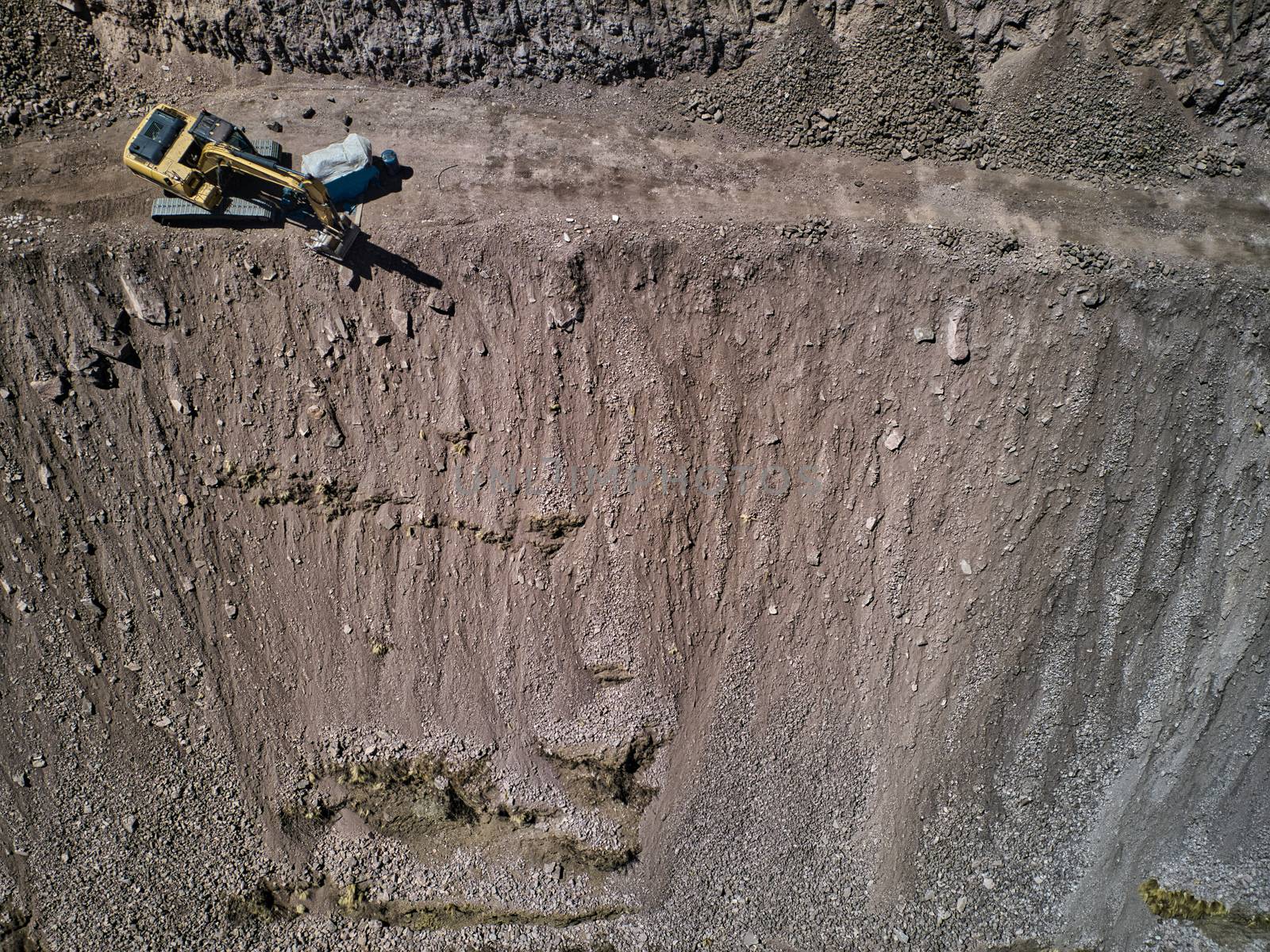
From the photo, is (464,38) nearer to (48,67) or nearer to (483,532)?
(48,67)

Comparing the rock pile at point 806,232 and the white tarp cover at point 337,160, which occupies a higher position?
the white tarp cover at point 337,160

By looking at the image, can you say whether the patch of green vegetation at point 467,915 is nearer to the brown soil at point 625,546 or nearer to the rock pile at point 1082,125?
the brown soil at point 625,546

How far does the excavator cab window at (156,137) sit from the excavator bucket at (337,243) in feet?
7.81

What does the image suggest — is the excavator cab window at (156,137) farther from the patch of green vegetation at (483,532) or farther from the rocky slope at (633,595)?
the patch of green vegetation at (483,532)

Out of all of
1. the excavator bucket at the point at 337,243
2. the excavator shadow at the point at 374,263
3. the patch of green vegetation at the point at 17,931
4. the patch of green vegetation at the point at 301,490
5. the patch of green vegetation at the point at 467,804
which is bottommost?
the patch of green vegetation at the point at 17,931

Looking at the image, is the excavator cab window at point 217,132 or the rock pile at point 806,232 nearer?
the excavator cab window at point 217,132

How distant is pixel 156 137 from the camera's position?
10.2 m

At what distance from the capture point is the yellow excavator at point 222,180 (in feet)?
33.3

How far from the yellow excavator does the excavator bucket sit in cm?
1

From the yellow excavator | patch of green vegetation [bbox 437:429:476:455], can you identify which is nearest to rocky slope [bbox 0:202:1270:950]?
patch of green vegetation [bbox 437:429:476:455]

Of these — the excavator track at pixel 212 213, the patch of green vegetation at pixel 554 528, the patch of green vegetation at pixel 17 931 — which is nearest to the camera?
the excavator track at pixel 212 213

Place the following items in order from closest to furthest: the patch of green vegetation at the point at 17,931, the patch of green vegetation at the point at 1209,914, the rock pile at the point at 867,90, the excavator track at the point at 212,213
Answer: the excavator track at the point at 212,213 < the rock pile at the point at 867,90 < the patch of green vegetation at the point at 17,931 < the patch of green vegetation at the point at 1209,914

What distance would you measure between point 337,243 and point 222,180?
2.07m

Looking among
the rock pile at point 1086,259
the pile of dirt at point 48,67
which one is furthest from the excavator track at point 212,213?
the rock pile at point 1086,259
